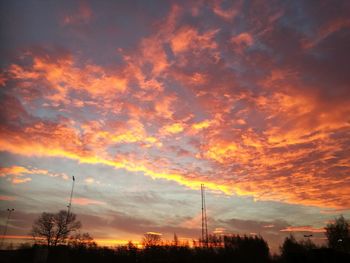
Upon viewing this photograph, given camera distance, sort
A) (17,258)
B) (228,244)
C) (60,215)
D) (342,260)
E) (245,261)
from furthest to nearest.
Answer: (228,244) < (60,215) < (245,261) < (17,258) < (342,260)

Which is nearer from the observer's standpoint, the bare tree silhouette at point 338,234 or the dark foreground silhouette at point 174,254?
the dark foreground silhouette at point 174,254

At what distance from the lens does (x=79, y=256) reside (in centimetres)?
10775

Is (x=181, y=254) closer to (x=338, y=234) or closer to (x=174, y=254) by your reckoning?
(x=174, y=254)

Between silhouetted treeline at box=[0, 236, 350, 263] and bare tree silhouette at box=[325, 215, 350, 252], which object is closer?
silhouetted treeline at box=[0, 236, 350, 263]

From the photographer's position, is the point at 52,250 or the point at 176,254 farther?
the point at 176,254

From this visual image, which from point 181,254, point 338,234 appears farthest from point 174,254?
point 338,234

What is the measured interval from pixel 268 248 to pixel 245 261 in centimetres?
3240

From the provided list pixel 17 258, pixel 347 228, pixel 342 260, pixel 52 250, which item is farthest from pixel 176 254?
pixel 347 228

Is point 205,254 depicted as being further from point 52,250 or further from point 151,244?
point 52,250

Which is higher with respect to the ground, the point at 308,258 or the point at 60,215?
the point at 60,215

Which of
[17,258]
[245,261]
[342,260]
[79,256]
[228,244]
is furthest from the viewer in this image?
[228,244]

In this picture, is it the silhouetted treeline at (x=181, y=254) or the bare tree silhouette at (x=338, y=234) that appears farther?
Result: the bare tree silhouette at (x=338, y=234)

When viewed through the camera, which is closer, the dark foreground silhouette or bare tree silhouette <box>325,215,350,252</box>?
the dark foreground silhouette

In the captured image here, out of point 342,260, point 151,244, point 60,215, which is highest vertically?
point 60,215
